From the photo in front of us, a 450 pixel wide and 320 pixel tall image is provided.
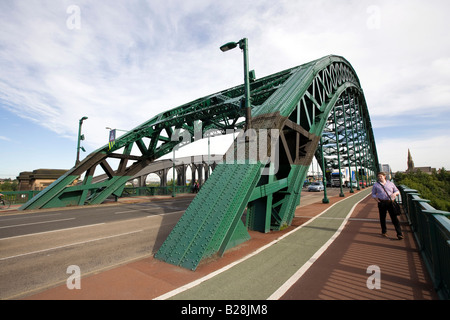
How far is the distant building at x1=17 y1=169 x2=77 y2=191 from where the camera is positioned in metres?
35.1

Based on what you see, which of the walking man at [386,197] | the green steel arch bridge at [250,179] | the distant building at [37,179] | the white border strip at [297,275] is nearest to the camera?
the white border strip at [297,275]

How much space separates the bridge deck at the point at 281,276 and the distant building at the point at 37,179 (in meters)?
39.9

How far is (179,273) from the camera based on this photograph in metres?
4.16

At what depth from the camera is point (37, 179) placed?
1389 inches

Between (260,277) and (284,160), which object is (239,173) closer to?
(260,277)

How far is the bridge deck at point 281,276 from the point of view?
3256mm

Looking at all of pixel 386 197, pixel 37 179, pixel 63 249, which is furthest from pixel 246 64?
pixel 37 179

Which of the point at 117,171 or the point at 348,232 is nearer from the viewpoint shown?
the point at 348,232

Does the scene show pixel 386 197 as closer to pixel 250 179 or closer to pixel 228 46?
pixel 250 179

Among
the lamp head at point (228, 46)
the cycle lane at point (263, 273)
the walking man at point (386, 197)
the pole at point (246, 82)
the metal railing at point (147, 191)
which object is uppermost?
the lamp head at point (228, 46)

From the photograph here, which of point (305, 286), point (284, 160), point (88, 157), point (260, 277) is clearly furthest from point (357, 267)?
point (88, 157)

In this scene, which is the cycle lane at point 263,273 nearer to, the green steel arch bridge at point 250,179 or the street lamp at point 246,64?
the green steel arch bridge at point 250,179

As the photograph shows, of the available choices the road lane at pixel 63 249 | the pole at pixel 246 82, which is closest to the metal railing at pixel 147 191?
the road lane at pixel 63 249

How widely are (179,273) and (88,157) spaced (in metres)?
17.6
